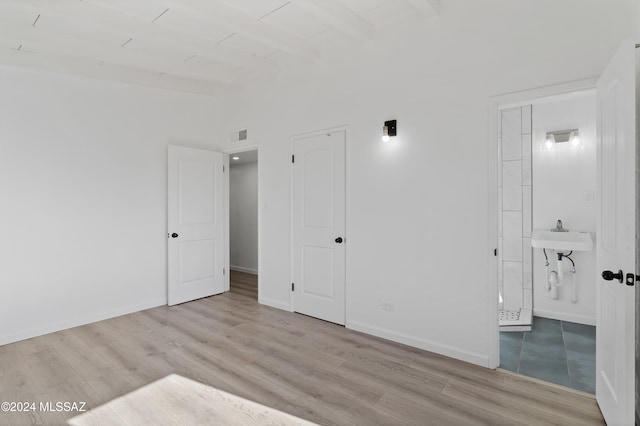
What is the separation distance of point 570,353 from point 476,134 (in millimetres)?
2190

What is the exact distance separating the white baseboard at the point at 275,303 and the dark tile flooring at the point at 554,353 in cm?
244

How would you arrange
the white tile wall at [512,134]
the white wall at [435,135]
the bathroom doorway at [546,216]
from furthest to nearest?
the white tile wall at [512,134]
the bathroom doorway at [546,216]
the white wall at [435,135]

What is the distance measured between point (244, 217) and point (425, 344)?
4.66 m

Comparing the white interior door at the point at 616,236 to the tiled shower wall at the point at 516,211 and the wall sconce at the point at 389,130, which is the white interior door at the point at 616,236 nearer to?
the wall sconce at the point at 389,130

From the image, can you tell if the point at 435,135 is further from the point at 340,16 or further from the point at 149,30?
the point at 149,30

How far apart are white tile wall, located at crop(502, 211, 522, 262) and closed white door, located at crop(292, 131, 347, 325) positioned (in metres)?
2.17

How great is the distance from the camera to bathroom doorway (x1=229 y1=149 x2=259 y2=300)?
656 centimetres

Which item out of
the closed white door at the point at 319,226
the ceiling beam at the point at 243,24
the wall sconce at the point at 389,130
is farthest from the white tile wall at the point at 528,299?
the ceiling beam at the point at 243,24

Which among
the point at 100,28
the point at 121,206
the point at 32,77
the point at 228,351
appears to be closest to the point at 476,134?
the point at 228,351

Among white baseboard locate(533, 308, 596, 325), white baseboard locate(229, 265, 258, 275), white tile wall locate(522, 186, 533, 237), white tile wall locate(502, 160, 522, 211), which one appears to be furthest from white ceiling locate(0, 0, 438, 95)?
white baseboard locate(229, 265, 258, 275)

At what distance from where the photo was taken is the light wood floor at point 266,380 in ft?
7.06

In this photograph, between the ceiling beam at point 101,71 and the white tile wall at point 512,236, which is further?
the white tile wall at point 512,236

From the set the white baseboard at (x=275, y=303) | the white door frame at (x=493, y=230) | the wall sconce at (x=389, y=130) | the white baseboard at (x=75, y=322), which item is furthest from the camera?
the white baseboard at (x=275, y=303)

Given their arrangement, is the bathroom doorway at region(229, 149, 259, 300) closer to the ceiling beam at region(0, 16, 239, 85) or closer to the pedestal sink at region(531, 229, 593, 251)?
the ceiling beam at region(0, 16, 239, 85)
